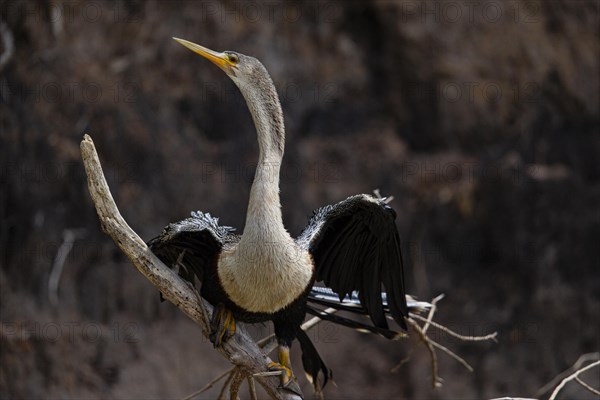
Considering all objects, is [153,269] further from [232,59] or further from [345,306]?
[345,306]

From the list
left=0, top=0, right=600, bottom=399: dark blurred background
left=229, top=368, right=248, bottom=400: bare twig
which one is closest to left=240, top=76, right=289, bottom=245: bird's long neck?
left=229, top=368, right=248, bottom=400: bare twig

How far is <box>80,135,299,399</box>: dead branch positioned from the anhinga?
0.21ft

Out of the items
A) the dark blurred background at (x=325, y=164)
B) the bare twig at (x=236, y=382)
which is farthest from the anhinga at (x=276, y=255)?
the dark blurred background at (x=325, y=164)

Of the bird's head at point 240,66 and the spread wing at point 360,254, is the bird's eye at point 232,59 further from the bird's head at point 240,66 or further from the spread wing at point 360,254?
the spread wing at point 360,254

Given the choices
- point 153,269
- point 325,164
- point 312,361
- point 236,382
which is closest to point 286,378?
point 236,382

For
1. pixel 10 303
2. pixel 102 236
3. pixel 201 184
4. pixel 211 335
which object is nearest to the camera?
pixel 211 335

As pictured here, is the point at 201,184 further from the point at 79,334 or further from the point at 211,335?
the point at 211,335

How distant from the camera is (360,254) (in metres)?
3.22

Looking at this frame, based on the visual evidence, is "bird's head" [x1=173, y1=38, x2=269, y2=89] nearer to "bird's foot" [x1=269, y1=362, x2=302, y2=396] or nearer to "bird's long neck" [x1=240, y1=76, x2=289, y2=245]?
"bird's long neck" [x1=240, y1=76, x2=289, y2=245]

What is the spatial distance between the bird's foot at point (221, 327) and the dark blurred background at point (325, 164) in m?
2.22

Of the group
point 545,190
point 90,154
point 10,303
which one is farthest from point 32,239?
point 545,190

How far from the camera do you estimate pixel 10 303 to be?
4.89 meters

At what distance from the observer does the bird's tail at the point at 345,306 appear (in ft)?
10.7

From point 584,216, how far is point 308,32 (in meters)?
2.51
